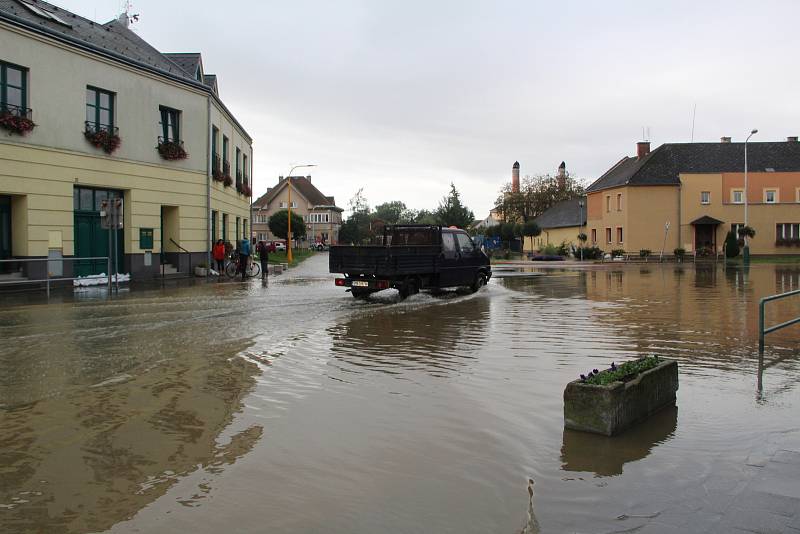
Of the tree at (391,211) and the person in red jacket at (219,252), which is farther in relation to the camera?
the tree at (391,211)

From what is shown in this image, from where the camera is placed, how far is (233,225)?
33062mm

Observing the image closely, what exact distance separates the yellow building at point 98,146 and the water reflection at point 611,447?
726 inches

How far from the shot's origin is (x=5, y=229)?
19562 millimetres

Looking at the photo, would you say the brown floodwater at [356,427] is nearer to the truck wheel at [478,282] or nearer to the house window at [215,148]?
the truck wheel at [478,282]

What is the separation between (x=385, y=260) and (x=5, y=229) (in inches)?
445

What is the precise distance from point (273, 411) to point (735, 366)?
596cm

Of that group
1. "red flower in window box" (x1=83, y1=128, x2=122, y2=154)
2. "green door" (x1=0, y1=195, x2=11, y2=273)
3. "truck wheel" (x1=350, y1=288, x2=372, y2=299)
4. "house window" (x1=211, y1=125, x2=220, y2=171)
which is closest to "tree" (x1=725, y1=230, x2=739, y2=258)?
"house window" (x1=211, y1=125, x2=220, y2=171)

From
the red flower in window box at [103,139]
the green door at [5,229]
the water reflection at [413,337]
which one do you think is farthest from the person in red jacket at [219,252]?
the water reflection at [413,337]

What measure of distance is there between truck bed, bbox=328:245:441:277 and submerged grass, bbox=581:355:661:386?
429 inches

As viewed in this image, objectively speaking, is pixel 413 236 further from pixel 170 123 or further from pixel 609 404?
pixel 609 404

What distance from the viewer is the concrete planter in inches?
223

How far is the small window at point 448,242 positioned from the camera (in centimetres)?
1905

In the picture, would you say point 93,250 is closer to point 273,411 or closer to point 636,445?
point 273,411

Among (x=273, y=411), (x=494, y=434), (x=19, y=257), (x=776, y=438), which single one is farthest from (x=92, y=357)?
(x=19, y=257)
